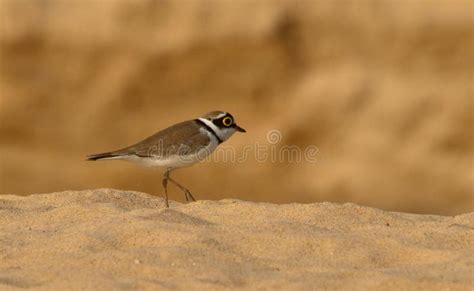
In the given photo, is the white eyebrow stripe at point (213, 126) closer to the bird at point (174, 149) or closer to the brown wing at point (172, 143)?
the bird at point (174, 149)

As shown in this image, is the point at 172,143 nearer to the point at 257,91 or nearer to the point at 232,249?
the point at 232,249

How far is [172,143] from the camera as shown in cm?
936

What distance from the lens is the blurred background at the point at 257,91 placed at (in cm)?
1588

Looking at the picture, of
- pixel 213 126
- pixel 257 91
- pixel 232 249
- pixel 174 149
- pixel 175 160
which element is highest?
pixel 232 249

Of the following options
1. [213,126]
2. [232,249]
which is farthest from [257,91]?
[232,249]

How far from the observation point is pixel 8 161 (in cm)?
1619

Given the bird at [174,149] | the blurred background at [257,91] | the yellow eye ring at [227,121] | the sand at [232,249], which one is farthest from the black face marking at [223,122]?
the blurred background at [257,91]

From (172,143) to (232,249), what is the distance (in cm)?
327

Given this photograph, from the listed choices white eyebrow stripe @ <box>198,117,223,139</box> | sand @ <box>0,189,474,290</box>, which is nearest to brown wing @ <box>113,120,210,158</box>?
white eyebrow stripe @ <box>198,117,223,139</box>

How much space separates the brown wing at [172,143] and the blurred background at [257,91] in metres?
6.32

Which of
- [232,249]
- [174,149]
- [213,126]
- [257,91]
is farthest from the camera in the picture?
[257,91]

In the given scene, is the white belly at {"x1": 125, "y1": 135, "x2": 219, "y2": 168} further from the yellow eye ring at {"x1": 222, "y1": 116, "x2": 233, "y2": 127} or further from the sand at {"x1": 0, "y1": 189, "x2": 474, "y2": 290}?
the sand at {"x1": 0, "y1": 189, "x2": 474, "y2": 290}

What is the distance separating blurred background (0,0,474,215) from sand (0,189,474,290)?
8258mm

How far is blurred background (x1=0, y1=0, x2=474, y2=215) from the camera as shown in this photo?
625 inches
